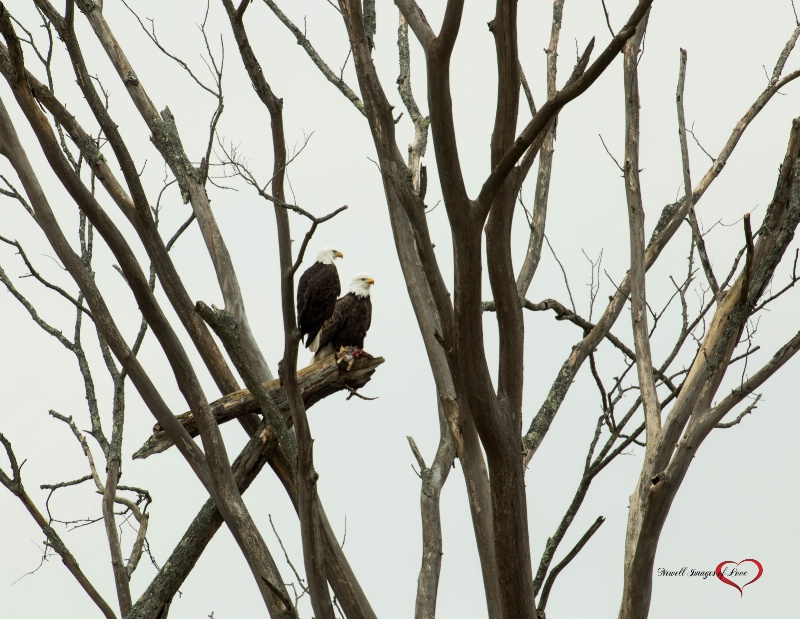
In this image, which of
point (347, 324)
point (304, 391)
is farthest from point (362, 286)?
point (304, 391)

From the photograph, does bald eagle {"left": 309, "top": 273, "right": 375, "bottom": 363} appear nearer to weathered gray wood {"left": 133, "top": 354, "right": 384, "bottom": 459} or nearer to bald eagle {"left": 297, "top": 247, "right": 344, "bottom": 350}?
bald eagle {"left": 297, "top": 247, "right": 344, "bottom": 350}

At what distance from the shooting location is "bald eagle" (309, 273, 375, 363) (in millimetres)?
7246

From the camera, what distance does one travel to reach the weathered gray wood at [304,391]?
14.6 feet

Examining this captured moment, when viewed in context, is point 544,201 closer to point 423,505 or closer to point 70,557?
point 423,505

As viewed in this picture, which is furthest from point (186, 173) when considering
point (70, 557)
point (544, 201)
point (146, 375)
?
point (70, 557)

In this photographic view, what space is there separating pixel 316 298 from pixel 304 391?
7.68 ft

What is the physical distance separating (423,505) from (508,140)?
88.0 inches

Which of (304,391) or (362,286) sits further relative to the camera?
(362,286)

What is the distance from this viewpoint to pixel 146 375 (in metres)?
3.80

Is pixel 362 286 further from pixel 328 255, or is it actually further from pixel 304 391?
pixel 304 391

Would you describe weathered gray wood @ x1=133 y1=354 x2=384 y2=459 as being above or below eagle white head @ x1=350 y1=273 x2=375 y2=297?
below

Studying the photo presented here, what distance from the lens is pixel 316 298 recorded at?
23.4ft

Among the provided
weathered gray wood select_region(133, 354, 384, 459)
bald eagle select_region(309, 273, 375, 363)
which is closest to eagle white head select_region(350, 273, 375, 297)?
bald eagle select_region(309, 273, 375, 363)

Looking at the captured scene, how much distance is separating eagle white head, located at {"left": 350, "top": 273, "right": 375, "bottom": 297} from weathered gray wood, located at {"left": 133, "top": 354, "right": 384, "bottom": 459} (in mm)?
2310
